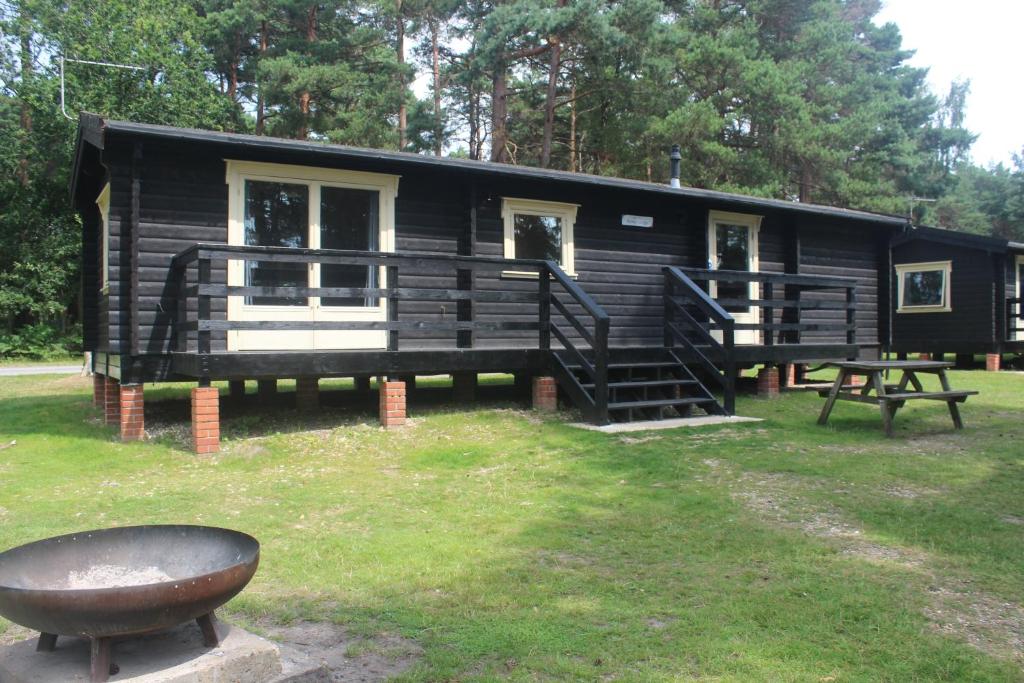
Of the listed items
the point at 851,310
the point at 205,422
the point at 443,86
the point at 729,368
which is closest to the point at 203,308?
the point at 205,422

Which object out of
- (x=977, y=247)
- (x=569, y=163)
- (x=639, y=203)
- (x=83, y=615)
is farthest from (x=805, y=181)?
(x=83, y=615)

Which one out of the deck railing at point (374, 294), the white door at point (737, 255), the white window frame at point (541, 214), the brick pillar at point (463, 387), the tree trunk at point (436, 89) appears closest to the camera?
the deck railing at point (374, 294)

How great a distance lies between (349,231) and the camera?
32.0 feet

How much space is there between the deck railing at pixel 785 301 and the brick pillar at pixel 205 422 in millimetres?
6458

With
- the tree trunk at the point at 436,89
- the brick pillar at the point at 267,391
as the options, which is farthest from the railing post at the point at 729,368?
the tree trunk at the point at 436,89

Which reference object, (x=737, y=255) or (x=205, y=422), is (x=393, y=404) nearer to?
(x=205, y=422)

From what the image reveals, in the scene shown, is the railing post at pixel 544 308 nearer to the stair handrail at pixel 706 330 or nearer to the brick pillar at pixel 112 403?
the stair handrail at pixel 706 330

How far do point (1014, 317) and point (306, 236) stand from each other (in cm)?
1736

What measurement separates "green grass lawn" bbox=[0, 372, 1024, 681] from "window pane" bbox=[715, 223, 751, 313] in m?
4.22

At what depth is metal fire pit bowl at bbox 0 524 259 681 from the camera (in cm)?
255

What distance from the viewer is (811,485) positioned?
20.0 feet

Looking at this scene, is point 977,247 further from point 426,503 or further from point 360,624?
point 360,624

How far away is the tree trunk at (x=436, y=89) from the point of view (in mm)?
28702

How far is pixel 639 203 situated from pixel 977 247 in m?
11.7
